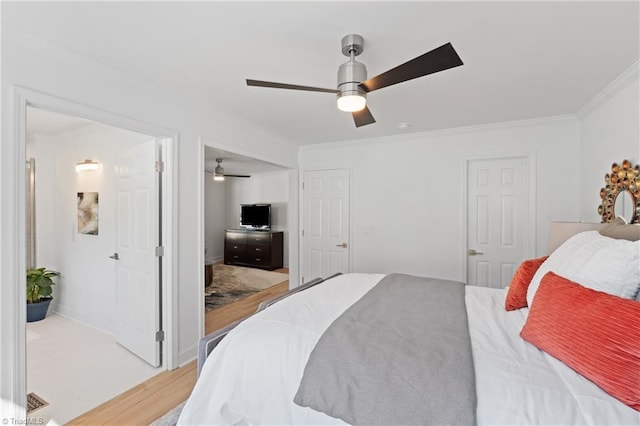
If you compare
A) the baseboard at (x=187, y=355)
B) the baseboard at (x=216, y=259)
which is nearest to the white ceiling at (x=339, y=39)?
the baseboard at (x=187, y=355)

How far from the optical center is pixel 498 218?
349 centimetres

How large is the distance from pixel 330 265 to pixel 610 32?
3668 millimetres

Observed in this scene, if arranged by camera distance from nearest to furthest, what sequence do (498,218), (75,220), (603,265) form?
1. (603,265)
2. (498,218)
3. (75,220)

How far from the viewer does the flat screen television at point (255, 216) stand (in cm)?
706

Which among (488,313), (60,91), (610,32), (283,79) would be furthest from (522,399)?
(60,91)

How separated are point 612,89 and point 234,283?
549 cm

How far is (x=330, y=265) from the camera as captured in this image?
14.6ft

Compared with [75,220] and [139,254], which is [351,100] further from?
[75,220]

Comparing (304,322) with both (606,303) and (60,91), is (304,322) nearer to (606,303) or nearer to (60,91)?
(606,303)

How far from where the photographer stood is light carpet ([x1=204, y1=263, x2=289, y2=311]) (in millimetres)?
4480

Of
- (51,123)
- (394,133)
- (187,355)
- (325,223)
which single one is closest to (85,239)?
(51,123)

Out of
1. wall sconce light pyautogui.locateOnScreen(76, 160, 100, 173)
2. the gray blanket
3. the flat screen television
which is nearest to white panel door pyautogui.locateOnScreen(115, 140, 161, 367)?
wall sconce light pyautogui.locateOnScreen(76, 160, 100, 173)

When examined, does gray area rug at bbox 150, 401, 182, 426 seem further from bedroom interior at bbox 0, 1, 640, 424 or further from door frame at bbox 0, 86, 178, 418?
door frame at bbox 0, 86, 178, 418

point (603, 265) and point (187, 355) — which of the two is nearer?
point (603, 265)
